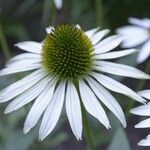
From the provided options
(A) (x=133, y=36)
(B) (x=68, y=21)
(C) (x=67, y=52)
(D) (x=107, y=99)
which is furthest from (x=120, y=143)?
(B) (x=68, y=21)

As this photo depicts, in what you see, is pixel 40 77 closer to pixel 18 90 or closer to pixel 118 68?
pixel 18 90

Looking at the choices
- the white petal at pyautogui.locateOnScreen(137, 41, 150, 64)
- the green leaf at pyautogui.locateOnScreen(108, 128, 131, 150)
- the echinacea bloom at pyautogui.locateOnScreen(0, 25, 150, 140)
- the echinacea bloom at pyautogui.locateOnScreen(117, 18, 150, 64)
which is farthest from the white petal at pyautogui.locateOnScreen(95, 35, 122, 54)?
the echinacea bloom at pyautogui.locateOnScreen(117, 18, 150, 64)

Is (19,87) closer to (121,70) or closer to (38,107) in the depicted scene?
(38,107)

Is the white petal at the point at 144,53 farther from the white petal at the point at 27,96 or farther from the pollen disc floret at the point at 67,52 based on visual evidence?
the white petal at the point at 27,96

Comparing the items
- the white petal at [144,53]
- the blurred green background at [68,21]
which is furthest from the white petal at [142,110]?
the white petal at [144,53]

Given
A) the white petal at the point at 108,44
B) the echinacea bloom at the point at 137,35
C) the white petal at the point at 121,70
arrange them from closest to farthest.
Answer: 1. the white petal at the point at 121,70
2. the white petal at the point at 108,44
3. the echinacea bloom at the point at 137,35

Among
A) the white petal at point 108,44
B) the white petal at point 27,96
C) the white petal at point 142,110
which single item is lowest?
the white petal at point 142,110

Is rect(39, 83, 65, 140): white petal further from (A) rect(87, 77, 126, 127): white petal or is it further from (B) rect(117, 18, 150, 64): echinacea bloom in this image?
(B) rect(117, 18, 150, 64): echinacea bloom
